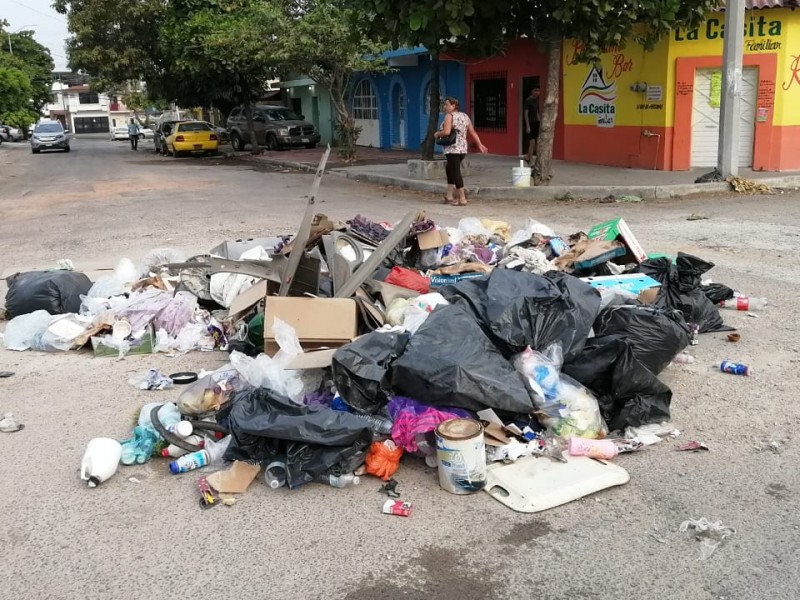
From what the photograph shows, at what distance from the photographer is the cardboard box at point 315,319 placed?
4.93 m

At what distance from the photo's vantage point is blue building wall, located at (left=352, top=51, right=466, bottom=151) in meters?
23.9

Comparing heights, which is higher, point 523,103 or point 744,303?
point 523,103

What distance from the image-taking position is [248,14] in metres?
27.0

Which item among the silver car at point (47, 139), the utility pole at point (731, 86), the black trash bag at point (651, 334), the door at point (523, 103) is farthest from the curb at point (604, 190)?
the silver car at point (47, 139)

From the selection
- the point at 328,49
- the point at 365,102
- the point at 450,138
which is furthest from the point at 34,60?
the point at 450,138

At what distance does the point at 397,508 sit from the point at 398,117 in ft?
84.8

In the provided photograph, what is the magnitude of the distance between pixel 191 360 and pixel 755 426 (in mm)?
3890

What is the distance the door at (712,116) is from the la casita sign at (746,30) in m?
0.67

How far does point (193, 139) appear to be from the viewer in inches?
1235

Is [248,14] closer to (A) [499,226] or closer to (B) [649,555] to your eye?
(A) [499,226]

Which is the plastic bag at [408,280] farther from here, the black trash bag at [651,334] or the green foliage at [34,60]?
the green foliage at [34,60]

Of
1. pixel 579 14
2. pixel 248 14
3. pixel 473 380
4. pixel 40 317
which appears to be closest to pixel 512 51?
pixel 579 14

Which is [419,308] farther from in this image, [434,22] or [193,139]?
[193,139]

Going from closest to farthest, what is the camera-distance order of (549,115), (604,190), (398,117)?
(604,190) → (549,115) → (398,117)
